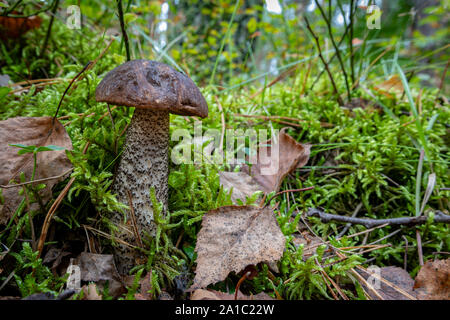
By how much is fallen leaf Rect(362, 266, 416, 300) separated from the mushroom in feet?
3.41

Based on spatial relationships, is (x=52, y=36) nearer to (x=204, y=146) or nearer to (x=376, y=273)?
(x=204, y=146)

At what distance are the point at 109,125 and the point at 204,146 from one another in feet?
1.86

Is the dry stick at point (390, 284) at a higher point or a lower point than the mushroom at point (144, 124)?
lower

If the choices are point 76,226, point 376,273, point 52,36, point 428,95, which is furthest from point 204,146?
point 428,95

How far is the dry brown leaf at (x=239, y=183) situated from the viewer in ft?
4.64

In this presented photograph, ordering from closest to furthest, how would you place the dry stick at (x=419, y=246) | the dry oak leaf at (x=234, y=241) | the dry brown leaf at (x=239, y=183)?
the dry oak leaf at (x=234, y=241), the dry stick at (x=419, y=246), the dry brown leaf at (x=239, y=183)

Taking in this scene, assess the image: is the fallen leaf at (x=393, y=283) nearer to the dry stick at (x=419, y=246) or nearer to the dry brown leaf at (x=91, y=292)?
the dry stick at (x=419, y=246)

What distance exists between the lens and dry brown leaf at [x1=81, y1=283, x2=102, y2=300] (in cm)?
88

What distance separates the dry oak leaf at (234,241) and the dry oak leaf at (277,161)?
399 millimetres

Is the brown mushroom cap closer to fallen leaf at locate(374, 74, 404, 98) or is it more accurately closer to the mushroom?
the mushroom

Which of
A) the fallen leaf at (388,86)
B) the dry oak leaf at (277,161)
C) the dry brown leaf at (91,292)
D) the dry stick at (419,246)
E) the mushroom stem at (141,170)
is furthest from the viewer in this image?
the fallen leaf at (388,86)

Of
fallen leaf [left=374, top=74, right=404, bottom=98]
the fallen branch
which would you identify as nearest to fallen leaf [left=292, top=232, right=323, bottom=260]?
the fallen branch

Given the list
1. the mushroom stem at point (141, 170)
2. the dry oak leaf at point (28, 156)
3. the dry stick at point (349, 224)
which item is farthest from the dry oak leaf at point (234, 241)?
the dry oak leaf at point (28, 156)

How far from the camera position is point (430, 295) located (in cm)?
106
